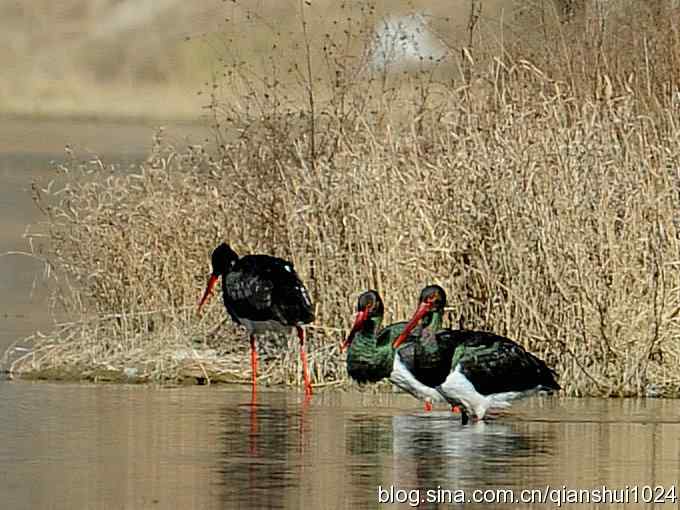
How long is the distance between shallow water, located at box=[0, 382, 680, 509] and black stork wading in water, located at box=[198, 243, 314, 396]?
22.7 inches

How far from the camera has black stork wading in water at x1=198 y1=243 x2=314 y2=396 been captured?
1650cm

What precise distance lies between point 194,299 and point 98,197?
1.08m

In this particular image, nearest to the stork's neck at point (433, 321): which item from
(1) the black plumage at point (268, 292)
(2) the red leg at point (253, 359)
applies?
(1) the black plumage at point (268, 292)

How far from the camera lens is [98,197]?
18250 mm

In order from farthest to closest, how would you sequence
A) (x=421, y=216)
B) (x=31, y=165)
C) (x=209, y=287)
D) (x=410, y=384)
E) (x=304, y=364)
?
(x=31, y=165), (x=209, y=287), (x=421, y=216), (x=304, y=364), (x=410, y=384)

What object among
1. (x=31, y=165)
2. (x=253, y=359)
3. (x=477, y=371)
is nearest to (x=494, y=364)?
(x=477, y=371)

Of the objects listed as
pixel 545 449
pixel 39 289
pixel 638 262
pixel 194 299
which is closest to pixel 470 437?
pixel 545 449

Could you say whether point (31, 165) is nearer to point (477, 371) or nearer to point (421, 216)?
point (421, 216)

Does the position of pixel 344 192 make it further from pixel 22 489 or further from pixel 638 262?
pixel 22 489

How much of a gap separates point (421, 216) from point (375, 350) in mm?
1823

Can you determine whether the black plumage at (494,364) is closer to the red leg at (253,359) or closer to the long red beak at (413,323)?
the long red beak at (413,323)

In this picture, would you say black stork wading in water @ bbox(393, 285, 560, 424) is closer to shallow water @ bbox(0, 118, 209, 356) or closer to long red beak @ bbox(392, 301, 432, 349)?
long red beak @ bbox(392, 301, 432, 349)

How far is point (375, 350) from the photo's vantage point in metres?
15.2

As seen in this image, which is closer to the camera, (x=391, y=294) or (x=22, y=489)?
(x=22, y=489)
